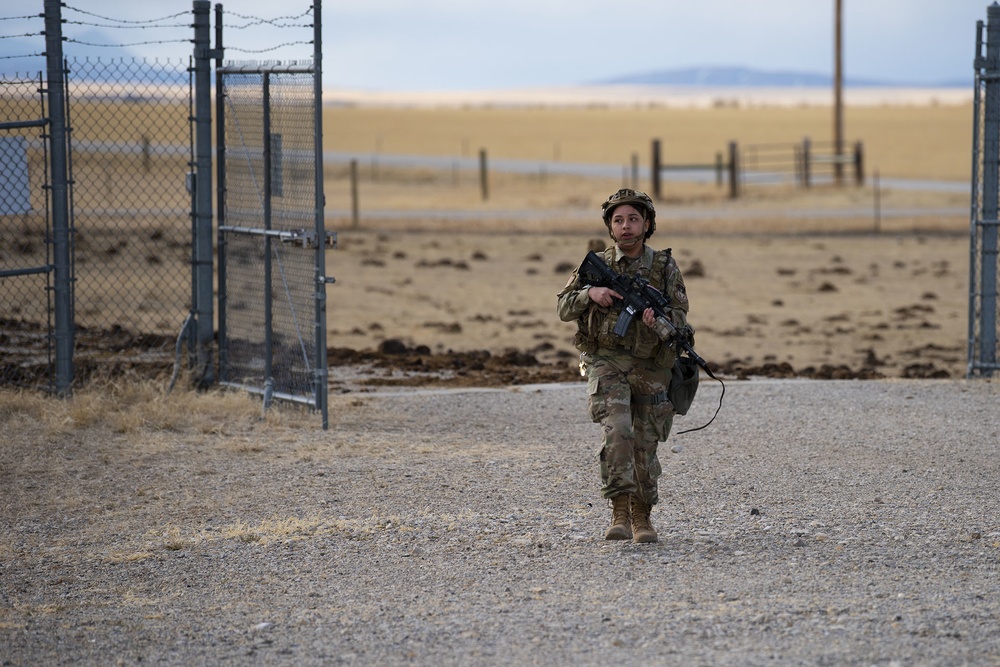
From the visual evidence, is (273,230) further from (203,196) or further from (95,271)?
(95,271)

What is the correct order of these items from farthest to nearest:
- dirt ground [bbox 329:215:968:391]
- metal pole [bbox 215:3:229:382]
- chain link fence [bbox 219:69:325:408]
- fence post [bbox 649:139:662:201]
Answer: fence post [bbox 649:139:662:201], dirt ground [bbox 329:215:968:391], metal pole [bbox 215:3:229:382], chain link fence [bbox 219:69:325:408]

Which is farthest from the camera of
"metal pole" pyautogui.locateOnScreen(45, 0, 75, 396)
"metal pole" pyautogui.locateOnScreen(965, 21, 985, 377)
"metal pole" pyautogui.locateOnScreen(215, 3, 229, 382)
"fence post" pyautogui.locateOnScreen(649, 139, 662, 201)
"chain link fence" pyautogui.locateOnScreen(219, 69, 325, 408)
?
"fence post" pyautogui.locateOnScreen(649, 139, 662, 201)

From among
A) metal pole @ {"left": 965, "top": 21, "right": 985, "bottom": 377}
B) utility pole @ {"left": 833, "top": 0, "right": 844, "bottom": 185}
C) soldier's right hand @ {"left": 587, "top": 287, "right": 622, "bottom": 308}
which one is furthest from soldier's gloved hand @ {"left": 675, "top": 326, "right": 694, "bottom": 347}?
utility pole @ {"left": 833, "top": 0, "right": 844, "bottom": 185}

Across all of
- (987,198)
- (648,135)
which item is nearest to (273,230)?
(987,198)

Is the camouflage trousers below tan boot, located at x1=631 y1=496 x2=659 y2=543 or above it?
above

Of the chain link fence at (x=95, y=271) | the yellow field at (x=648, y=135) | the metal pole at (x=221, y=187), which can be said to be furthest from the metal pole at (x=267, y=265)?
the yellow field at (x=648, y=135)

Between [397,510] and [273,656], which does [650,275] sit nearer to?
[397,510]

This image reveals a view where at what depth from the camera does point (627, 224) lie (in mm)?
5398

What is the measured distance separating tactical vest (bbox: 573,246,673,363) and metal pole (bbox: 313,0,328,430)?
103 inches

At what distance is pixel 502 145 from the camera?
58.5 m

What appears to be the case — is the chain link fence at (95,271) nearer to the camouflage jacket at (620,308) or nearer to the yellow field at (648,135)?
the camouflage jacket at (620,308)

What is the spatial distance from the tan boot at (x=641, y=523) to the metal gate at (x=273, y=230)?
3013 millimetres

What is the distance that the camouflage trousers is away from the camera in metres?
5.50

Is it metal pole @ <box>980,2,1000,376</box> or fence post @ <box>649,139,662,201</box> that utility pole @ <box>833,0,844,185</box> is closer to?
fence post @ <box>649,139,662,201</box>
